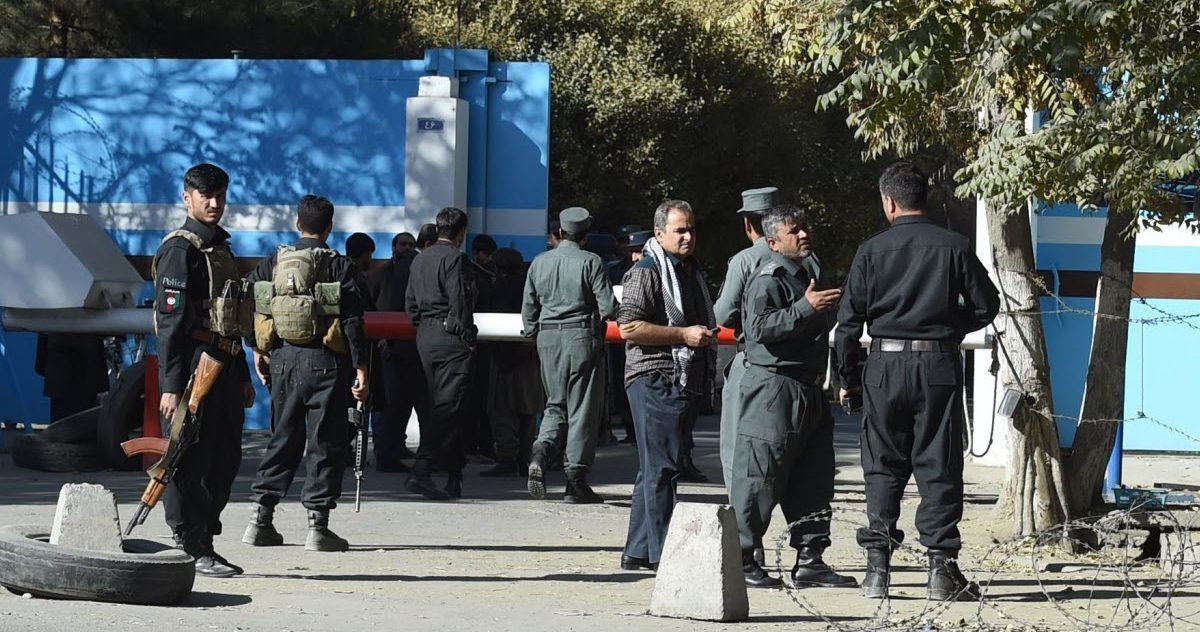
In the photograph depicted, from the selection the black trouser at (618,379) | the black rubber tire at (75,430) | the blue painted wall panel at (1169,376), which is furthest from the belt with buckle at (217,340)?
the blue painted wall panel at (1169,376)

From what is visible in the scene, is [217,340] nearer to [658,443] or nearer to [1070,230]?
[658,443]

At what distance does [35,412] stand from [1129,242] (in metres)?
11.0

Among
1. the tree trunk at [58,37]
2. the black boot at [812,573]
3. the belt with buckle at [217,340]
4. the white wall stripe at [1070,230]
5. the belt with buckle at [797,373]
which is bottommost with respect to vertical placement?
the black boot at [812,573]

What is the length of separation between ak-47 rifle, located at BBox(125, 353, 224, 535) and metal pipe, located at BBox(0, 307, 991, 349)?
194 inches

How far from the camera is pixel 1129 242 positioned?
10828 millimetres

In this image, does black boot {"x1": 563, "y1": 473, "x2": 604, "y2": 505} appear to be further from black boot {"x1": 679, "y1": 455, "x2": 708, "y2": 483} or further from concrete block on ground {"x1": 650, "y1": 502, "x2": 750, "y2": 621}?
concrete block on ground {"x1": 650, "y1": 502, "x2": 750, "y2": 621}

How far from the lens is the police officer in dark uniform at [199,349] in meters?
8.01

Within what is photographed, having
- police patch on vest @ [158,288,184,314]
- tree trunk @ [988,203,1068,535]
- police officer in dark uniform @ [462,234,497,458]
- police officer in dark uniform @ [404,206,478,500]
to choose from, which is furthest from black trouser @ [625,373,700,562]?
police officer in dark uniform @ [462,234,497,458]

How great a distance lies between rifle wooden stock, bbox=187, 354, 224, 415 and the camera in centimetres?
800

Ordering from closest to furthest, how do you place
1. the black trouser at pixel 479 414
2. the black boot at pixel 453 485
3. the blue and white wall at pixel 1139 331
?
the black boot at pixel 453 485 < the black trouser at pixel 479 414 < the blue and white wall at pixel 1139 331

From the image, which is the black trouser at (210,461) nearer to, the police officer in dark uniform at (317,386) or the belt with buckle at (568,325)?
the police officer in dark uniform at (317,386)

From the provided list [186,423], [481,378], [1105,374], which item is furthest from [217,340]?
[481,378]

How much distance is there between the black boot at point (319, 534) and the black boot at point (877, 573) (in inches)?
117

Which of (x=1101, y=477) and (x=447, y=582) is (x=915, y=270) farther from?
(x=1101, y=477)
